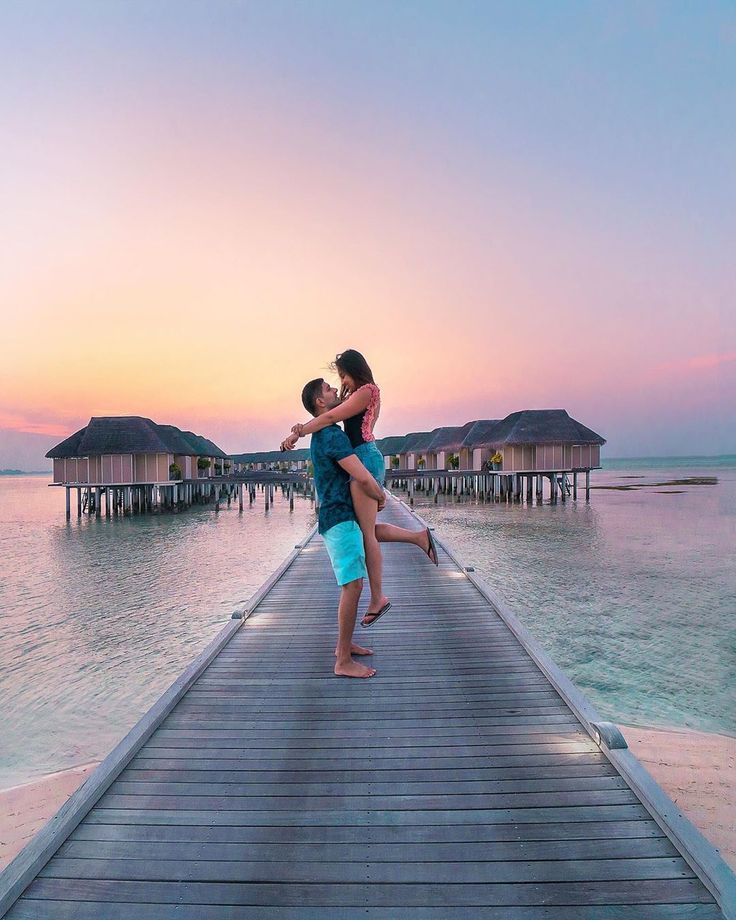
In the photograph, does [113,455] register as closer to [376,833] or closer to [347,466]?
[347,466]

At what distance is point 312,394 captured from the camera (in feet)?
10.7

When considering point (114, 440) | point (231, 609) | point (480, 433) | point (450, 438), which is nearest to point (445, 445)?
point (450, 438)

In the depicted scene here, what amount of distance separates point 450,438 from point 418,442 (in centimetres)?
1014

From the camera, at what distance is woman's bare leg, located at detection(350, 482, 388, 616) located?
132 inches

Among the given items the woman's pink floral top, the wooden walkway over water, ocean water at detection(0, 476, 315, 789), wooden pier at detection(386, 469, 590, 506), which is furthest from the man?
wooden pier at detection(386, 469, 590, 506)

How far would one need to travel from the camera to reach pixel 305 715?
3.24m

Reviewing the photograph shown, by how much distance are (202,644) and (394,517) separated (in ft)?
23.6

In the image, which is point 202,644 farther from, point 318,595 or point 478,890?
point 478,890

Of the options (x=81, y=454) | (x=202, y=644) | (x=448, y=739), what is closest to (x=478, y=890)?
(x=448, y=739)

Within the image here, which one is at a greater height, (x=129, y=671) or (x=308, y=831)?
(x=308, y=831)

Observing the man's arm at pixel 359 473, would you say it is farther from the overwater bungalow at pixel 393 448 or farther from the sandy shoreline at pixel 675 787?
the overwater bungalow at pixel 393 448

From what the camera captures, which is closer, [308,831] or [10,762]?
[308,831]

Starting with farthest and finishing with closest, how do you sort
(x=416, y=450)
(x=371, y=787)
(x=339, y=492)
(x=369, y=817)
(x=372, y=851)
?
(x=416, y=450), (x=339, y=492), (x=371, y=787), (x=369, y=817), (x=372, y=851)

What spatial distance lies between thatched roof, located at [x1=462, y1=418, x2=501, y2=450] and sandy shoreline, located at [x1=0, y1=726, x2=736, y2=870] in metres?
33.4
